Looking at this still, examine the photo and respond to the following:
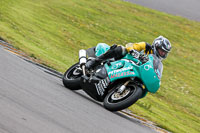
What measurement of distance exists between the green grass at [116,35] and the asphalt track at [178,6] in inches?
14.1

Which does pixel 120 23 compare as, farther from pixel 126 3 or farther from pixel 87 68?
pixel 87 68

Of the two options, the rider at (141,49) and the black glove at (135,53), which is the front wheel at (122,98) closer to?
the black glove at (135,53)

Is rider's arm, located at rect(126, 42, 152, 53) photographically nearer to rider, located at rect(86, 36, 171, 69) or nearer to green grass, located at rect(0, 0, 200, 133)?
rider, located at rect(86, 36, 171, 69)

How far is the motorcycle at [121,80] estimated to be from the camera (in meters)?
7.57

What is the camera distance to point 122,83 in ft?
25.8

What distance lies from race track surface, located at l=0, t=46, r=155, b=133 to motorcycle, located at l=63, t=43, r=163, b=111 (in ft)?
1.32

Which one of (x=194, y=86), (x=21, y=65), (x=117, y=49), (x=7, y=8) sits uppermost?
(x=117, y=49)

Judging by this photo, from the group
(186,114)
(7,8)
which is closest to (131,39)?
(7,8)

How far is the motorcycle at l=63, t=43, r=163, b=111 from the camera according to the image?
757cm

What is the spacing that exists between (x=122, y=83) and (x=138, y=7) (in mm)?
18191

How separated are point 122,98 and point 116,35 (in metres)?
13.0

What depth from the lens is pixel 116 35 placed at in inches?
803

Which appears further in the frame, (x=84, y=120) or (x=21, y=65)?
(x=21, y=65)

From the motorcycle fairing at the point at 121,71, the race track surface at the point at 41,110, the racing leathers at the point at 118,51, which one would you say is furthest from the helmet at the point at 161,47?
the race track surface at the point at 41,110
